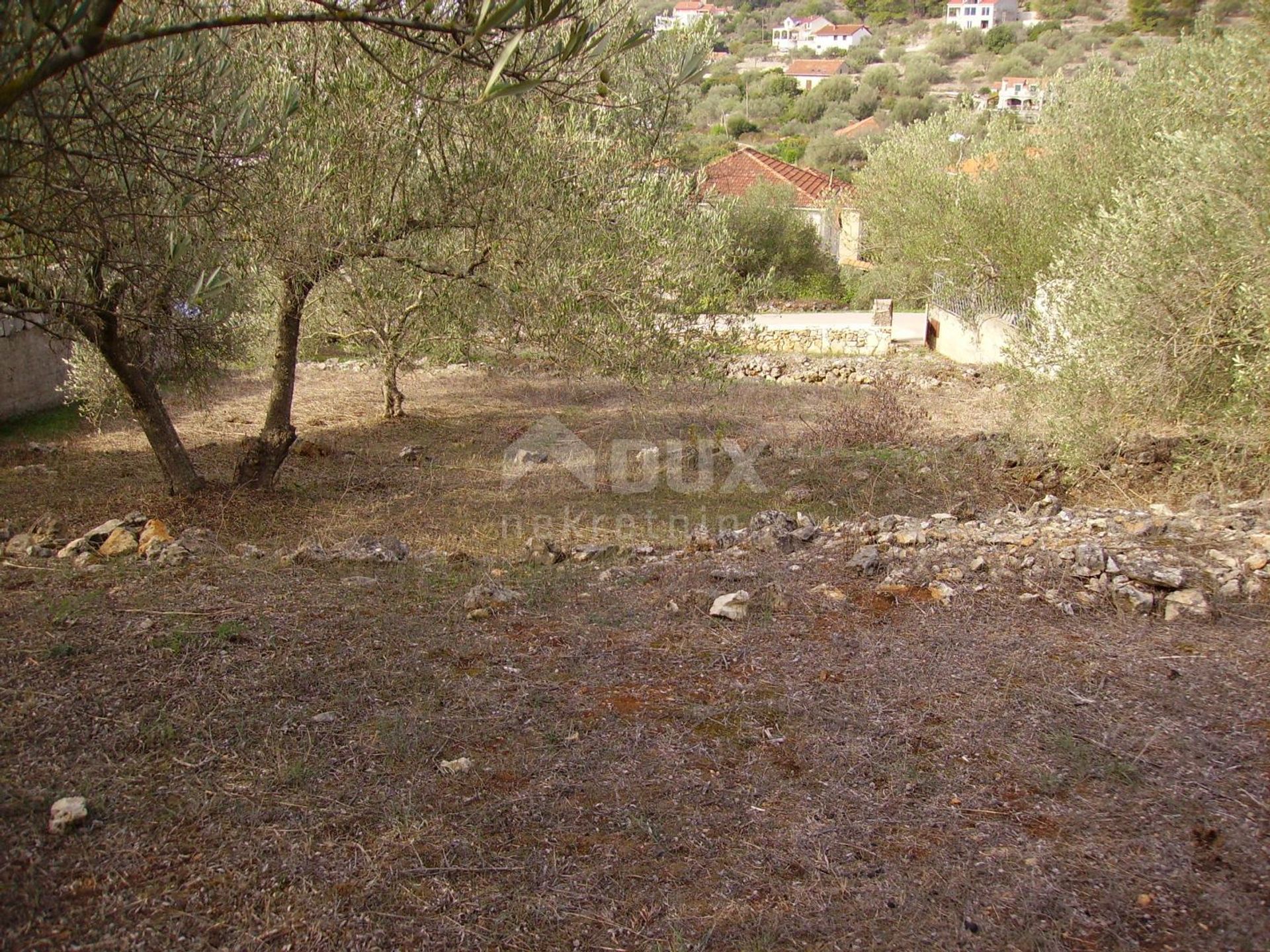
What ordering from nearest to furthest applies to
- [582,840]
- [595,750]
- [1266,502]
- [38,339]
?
[582,840], [595,750], [1266,502], [38,339]

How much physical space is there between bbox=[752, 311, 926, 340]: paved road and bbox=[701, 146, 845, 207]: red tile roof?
→ 5868 mm

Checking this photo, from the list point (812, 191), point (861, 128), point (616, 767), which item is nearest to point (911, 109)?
point (861, 128)

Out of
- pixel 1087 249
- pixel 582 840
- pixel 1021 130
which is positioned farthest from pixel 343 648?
pixel 1021 130

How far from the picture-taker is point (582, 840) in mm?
3051

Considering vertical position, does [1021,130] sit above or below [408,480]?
above

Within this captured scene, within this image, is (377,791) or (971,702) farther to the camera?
(971,702)

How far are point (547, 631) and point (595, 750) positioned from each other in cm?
136

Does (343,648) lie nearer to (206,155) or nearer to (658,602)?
(658,602)

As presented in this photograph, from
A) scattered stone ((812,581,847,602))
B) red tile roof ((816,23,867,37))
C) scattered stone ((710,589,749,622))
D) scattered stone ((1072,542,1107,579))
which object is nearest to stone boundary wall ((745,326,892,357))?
scattered stone ((1072,542,1107,579))

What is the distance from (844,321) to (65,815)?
20.2m

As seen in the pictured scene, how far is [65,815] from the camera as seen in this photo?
2881 millimetres

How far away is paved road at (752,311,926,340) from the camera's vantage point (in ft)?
65.4

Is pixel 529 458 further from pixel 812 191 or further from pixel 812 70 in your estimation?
pixel 812 70

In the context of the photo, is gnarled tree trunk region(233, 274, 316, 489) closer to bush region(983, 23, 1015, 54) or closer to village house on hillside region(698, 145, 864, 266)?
village house on hillside region(698, 145, 864, 266)
